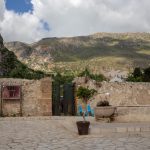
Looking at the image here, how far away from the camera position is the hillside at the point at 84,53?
129 meters

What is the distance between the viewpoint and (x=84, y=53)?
6555 inches

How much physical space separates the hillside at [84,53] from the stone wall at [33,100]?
86.6 meters

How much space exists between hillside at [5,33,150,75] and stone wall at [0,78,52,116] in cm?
8664

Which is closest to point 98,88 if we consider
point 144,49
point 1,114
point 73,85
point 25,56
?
point 73,85

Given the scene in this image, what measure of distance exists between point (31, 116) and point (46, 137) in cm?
1177

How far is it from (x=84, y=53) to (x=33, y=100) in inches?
5533

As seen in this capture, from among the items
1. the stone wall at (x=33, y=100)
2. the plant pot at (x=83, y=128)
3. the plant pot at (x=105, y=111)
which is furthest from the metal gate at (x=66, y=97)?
the plant pot at (x=83, y=128)

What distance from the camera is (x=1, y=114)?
25875 mm

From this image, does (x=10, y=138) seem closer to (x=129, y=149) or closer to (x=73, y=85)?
(x=129, y=149)

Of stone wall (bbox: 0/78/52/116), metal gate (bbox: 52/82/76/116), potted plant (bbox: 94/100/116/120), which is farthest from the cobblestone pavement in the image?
metal gate (bbox: 52/82/76/116)

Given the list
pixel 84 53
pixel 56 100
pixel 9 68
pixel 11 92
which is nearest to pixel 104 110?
pixel 56 100

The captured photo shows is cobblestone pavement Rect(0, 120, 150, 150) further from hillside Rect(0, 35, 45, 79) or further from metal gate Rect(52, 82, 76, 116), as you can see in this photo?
hillside Rect(0, 35, 45, 79)

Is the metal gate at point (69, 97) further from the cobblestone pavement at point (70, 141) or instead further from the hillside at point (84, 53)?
the hillside at point (84, 53)

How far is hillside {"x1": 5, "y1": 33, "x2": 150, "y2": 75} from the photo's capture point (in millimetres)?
129000
